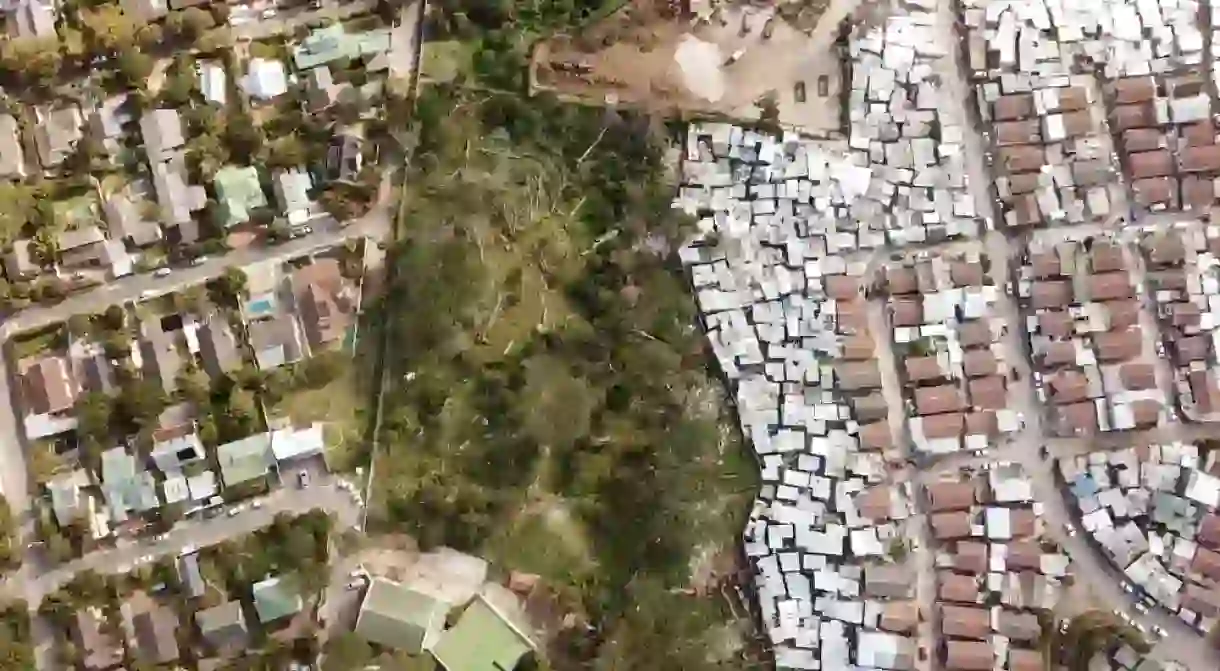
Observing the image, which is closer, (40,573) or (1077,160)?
(40,573)

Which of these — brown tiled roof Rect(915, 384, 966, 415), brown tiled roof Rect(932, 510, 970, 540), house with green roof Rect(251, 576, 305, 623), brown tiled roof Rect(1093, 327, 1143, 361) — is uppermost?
brown tiled roof Rect(1093, 327, 1143, 361)

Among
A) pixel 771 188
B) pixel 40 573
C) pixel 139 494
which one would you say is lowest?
pixel 40 573

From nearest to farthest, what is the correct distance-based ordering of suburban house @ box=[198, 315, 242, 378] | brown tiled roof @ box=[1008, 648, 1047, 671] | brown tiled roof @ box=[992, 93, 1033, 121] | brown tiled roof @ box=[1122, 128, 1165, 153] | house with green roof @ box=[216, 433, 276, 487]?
brown tiled roof @ box=[1008, 648, 1047, 671], house with green roof @ box=[216, 433, 276, 487], suburban house @ box=[198, 315, 242, 378], brown tiled roof @ box=[1122, 128, 1165, 153], brown tiled roof @ box=[992, 93, 1033, 121]

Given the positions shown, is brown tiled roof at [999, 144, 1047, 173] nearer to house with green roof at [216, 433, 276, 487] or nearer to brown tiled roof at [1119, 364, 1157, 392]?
brown tiled roof at [1119, 364, 1157, 392]

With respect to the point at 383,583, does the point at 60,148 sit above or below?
above

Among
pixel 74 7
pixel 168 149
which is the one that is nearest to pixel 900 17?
pixel 168 149

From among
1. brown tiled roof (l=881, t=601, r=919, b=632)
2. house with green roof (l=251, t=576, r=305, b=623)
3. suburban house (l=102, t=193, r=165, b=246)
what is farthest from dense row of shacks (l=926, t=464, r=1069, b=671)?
suburban house (l=102, t=193, r=165, b=246)

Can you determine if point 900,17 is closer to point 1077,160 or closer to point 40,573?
point 1077,160

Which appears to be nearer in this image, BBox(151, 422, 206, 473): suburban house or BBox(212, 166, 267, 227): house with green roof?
BBox(151, 422, 206, 473): suburban house
